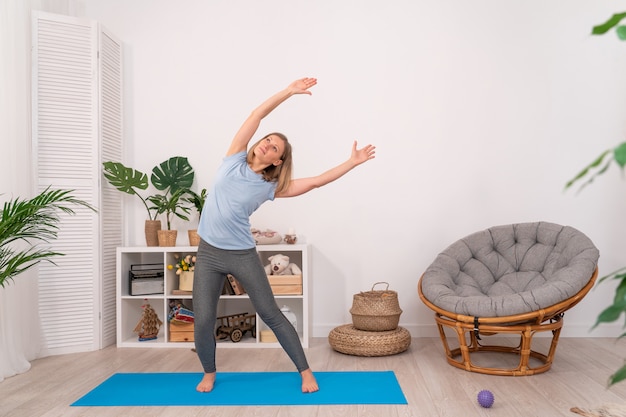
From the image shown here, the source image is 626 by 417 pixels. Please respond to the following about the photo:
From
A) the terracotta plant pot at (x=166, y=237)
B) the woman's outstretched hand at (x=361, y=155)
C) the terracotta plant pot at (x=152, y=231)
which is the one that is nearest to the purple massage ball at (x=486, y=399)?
the woman's outstretched hand at (x=361, y=155)

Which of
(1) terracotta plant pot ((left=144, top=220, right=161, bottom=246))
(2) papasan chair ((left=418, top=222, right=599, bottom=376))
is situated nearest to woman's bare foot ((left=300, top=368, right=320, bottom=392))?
(2) papasan chair ((left=418, top=222, right=599, bottom=376))

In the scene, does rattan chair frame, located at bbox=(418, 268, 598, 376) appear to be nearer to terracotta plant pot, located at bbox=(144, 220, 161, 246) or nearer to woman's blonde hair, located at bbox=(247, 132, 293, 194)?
woman's blonde hair, located at bbox=(247, 132, 293, 194)

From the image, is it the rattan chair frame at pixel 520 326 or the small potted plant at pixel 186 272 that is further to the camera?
the small potted plant at pixel 186 272

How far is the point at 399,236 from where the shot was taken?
4301mm

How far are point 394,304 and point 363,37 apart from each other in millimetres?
2034

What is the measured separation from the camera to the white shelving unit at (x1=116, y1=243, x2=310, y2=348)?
3916 mm

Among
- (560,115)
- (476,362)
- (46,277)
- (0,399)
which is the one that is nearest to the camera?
(0,399)

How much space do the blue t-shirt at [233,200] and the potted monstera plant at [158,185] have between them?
1393mm

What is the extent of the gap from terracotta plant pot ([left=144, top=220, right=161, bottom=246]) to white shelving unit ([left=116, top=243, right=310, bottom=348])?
12 centimetres

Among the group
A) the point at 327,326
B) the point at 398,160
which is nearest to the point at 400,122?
the point at 398,160

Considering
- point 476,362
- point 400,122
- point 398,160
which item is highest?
point 400,122

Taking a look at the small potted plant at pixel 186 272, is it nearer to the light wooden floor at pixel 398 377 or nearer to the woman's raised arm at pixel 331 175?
the light wooden floor at pixel 398 377

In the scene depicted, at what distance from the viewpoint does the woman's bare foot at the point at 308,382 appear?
2.81m

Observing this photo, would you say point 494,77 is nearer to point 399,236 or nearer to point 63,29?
point 399,236
